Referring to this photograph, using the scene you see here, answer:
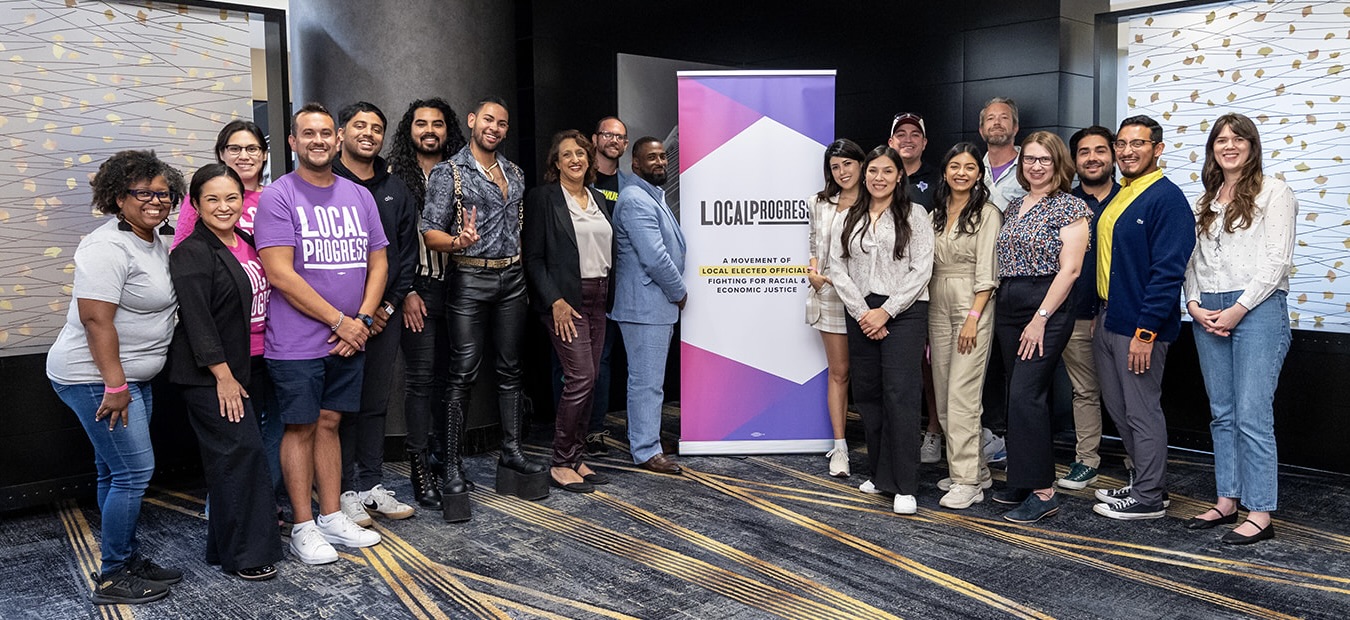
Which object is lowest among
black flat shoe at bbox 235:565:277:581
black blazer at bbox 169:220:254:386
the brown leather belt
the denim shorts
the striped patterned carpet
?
the striped patterned carpet

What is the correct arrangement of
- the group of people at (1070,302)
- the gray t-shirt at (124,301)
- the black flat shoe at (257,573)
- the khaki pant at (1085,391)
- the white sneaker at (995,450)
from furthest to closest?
1. the white sneaker at (995,450)
2. the khaki pant at (1085,391)
3. the group of people at (1070,302)
4. the black flat shoe at (257,573)
5. the gray t-shirt at (124,301)

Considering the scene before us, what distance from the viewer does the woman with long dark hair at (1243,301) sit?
3.78m

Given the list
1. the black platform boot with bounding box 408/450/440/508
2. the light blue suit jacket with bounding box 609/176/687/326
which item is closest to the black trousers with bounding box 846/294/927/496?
the light blue suit jacket with bounding box 609/176/687/326

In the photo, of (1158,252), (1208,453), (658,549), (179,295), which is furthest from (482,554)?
(1208,453)

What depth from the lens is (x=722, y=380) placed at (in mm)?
5230

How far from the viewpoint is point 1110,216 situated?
164 inches

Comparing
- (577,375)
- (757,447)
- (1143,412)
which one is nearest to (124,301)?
(577,375)

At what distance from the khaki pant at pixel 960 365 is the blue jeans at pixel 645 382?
51.2 inches

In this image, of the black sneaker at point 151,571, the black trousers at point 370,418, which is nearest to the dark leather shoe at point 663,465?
the black trousers at point 370,418

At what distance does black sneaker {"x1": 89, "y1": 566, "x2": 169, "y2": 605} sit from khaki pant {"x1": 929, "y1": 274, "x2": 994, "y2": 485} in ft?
10.0

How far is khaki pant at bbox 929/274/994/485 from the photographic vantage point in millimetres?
4301

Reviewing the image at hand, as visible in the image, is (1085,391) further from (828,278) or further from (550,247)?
(550,247)

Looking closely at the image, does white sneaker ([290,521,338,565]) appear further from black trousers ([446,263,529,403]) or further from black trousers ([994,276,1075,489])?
black trousers ([994,276,1075,489])

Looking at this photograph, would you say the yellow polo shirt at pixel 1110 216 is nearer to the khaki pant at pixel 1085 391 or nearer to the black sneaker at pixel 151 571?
the khaki pant at pixel 1085 391
